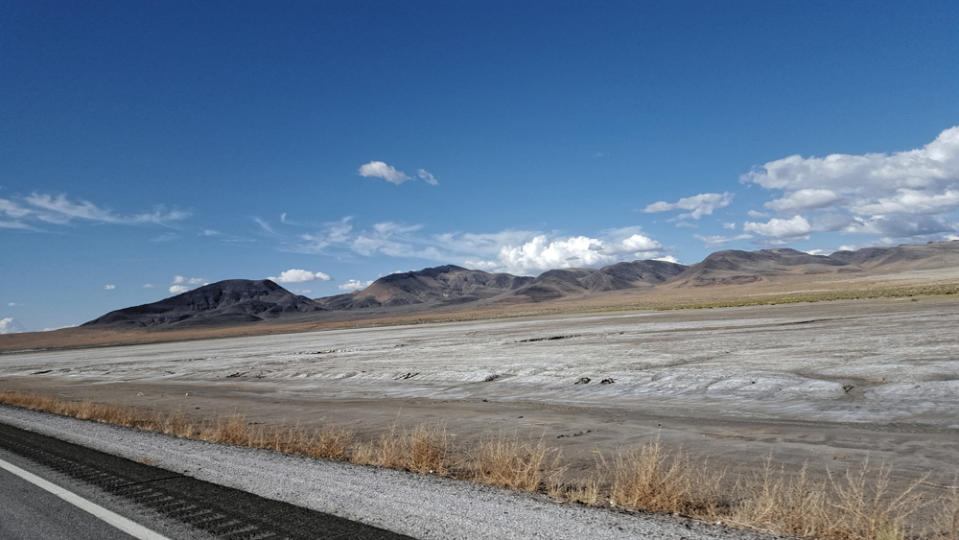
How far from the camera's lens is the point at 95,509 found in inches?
291

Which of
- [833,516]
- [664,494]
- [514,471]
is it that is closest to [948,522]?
[833,516]

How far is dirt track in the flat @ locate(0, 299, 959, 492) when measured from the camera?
11297 mm

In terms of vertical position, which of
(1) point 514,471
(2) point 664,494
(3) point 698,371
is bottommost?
(3) point 698,371

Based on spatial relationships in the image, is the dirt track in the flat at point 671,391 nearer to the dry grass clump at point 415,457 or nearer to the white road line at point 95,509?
the dry grass clump at point 415,457

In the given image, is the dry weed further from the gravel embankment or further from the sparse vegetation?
the gravel embankment

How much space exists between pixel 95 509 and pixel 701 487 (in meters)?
7.64

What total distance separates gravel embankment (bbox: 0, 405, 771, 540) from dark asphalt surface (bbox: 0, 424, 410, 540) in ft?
1.08

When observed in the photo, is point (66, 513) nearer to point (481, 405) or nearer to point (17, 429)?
point (17, 429)

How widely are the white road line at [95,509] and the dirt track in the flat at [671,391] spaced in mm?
6745

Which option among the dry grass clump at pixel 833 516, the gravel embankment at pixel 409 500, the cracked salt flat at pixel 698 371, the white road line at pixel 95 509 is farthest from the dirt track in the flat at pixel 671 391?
the white road line at pixel 95 509

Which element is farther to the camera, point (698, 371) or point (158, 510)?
point (698, 371)

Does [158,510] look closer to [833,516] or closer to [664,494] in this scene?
[664,494]

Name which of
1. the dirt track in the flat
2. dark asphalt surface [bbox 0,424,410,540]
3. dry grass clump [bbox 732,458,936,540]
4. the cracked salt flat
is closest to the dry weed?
the dirt track in the flat

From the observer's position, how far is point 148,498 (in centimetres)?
785
